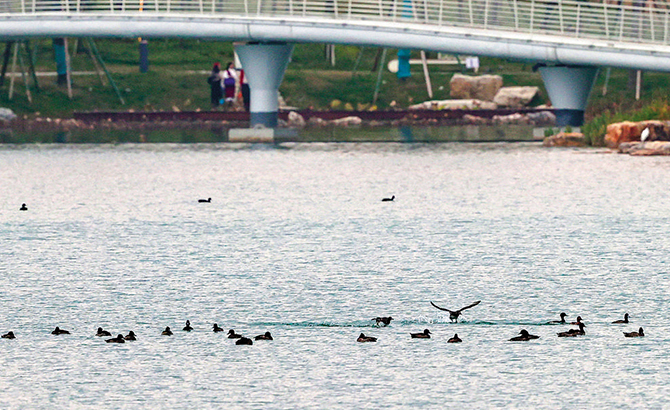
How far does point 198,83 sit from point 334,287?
69477 millimetres

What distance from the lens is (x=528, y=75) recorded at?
9900 centimetres

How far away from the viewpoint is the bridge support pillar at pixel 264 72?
259ft

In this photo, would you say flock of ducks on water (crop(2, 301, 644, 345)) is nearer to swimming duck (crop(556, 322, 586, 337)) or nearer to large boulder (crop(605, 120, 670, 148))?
swimming duck (crop(556, 322, 586, 337))

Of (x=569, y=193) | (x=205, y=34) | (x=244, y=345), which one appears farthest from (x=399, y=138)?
(x=244, y=345)

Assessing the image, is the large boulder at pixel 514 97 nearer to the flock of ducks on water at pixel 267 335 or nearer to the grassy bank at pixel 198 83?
the grassy bank at pixel 198 83

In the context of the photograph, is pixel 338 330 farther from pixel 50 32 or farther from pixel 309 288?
pixel 50 32

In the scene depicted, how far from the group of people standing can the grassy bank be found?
1.88m

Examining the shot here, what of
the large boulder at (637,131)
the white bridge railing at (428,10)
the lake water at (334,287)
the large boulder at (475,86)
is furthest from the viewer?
the large boulder at (475,86)

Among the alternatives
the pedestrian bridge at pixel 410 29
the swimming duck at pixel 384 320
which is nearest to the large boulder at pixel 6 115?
the pedestrian bridge at pixel 410 29

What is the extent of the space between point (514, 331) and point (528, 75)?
78.8 m

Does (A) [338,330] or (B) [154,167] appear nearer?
(A) [338,330]

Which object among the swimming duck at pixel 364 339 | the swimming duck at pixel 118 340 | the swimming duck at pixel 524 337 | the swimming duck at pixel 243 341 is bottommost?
the swimming duck at pixel 118 340

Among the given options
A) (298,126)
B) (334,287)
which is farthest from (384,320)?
(298,126)

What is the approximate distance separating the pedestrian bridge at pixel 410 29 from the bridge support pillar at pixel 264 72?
0.49 ft
